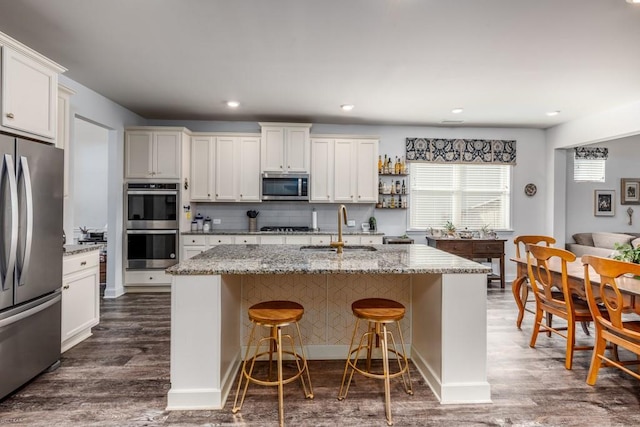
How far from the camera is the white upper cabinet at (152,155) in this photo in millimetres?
4867

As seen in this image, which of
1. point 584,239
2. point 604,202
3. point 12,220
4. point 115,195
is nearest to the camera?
point 12,220

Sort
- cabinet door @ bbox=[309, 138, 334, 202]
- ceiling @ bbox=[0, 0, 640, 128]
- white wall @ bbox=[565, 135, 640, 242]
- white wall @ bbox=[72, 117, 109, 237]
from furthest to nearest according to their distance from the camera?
white wall @ bbox=[72, 117, 109, 237] < white wall @ bbox=[565, 135, 640, 242] < cabinet door @ bbox=[309, 138, 334, 202] < ceiling @ bbox=[0, 0, 640, 128]

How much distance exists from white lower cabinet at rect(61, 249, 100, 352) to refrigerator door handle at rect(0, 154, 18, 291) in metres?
0.78

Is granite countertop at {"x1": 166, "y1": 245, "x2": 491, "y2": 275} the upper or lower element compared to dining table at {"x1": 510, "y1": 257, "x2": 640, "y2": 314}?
upper

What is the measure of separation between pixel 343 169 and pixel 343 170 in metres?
0.02

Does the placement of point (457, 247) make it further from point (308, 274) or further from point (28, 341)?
point (28, 341)

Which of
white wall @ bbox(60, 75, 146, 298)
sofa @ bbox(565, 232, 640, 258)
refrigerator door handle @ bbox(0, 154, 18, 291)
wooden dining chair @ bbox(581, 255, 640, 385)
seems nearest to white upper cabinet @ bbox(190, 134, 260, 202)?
white wall @ bbox(60, 75, 146, 298)

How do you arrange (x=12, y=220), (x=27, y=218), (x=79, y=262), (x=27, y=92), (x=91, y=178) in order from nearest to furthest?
(x=12, y=220)
(x=27, y=218)
(x=27, y=92)
(x=79, y=262)
(x=91, y=178)

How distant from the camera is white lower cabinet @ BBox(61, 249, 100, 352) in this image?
2.92 metres

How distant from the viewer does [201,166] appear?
17.0 feet

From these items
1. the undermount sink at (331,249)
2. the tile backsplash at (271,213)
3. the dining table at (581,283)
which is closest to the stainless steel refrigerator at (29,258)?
the undermount sink at (331,249)

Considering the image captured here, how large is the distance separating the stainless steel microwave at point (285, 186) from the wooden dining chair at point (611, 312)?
11.6ft

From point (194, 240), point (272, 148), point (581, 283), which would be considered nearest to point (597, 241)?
point (581, 283)

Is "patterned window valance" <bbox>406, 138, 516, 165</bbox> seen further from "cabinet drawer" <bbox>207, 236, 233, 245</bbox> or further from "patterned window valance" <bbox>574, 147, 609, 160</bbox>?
"cabinet drawer" <bbox>207, 236, 233, 245</bbox>
